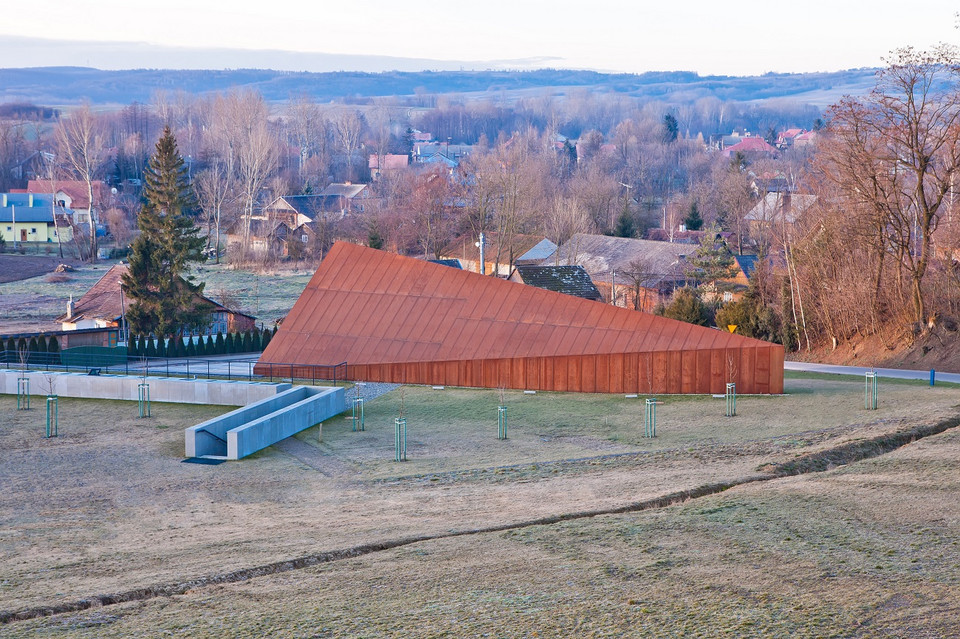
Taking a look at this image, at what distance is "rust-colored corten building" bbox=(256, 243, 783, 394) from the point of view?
28.9 m

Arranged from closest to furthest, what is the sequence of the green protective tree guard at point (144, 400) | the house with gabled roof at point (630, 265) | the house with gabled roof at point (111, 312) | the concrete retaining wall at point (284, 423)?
1. the concrete retaining wall at point (284, 423)
2. the green protective tree guard at point (144, 400)
3. the house with gabled roof at point (111, 312)
4. the house with gabled roof at point (630, 265)

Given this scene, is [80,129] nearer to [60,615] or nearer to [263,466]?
[263,466]

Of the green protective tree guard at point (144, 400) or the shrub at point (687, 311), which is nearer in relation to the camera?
the green protective tree guard at point (144, 400)

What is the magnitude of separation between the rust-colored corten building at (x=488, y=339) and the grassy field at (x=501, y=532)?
11.5 feet

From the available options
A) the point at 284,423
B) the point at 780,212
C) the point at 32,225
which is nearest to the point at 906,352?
the point at 284,423

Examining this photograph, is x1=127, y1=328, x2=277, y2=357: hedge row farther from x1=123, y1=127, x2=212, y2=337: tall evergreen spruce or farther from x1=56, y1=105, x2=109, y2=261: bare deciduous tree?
x1=56, y1=105, x2=109, y2=261: bare deciduous tree

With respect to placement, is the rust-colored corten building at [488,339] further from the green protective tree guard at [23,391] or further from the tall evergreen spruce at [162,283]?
the tall evergreen spruce at [162,283]

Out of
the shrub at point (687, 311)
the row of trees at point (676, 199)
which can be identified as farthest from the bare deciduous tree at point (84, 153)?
the shrub at point (687, 311)

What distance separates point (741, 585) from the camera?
36.6ft

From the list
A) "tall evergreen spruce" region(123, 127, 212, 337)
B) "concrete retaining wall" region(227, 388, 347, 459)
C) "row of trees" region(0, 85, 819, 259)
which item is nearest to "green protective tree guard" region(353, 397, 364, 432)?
"concrete retaining wall" region(227, 388, 347, 459)

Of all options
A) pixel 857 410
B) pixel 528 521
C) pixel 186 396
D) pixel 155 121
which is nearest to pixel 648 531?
pixel 528 521

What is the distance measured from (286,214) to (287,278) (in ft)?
86.1

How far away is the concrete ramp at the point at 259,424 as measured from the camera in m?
22.2

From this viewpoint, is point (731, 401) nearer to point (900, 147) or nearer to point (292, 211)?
point (900, 147)
